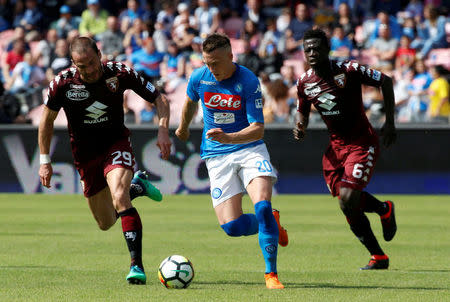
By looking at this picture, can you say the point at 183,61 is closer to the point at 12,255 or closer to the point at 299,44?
the point at 299,44

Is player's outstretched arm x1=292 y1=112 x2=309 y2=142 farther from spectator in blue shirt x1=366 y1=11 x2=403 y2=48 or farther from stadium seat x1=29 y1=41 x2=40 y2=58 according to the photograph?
stadium seat x1=29 y1=41 x2=40 y2=58

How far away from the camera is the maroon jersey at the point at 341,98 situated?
8.92 metres

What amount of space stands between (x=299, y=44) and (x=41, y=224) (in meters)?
10.8

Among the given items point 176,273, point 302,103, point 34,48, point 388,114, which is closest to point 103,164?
point 176,273

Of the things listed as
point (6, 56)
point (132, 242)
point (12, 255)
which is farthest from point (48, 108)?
point (6, 56)

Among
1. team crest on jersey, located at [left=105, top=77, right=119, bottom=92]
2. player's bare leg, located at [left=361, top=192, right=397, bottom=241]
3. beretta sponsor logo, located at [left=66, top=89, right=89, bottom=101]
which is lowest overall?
player's bare leg, located at [left=361, top=192, right=397, bottom=241]

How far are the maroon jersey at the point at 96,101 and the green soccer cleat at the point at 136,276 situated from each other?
1422 mm

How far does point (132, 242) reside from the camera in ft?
25.4

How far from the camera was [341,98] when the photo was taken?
354 inches

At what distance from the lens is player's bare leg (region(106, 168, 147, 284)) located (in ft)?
25.2

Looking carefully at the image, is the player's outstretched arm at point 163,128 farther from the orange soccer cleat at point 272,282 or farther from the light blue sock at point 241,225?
the orange soccer cleat at point 272,282

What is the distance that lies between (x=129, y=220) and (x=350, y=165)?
2.39 metres

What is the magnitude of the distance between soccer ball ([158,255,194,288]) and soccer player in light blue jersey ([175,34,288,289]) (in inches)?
26.8

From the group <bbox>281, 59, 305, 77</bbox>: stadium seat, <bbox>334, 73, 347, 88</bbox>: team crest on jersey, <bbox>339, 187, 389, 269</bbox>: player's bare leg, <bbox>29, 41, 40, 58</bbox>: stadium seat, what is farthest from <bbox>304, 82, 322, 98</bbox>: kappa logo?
<bbox>29, 41, 40, 58</bbox>: stadium seat
